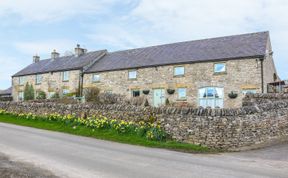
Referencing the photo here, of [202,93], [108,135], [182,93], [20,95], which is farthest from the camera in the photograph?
[20,95]

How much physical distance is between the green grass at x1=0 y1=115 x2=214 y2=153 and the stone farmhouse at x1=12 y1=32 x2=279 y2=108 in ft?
38.2

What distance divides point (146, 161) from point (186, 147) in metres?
3.79

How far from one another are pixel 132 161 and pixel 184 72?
1932 cm

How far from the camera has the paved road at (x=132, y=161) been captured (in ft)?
26.5

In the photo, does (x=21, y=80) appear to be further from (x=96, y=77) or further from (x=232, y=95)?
(x=232, y=95)

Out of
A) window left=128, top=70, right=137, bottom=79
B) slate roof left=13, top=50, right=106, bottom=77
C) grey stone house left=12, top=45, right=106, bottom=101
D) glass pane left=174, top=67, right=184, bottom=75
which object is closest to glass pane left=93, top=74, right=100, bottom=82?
grey stone house left=12, top=45, right=106, bottom=101

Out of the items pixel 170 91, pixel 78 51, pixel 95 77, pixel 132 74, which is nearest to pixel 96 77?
pixel 95 77

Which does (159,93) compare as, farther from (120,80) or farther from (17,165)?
(17,165)

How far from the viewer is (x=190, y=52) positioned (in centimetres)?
2941

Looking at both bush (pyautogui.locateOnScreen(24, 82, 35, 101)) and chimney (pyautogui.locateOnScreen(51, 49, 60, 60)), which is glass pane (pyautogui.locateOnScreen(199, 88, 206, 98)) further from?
chimney (pyautogui.locateOnScreen(51, 49, 60, 60))

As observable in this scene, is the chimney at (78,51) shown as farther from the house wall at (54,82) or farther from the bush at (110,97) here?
the bush at (110,97)

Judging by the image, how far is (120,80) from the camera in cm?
3216

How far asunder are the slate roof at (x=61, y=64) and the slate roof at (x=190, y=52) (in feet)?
6.33

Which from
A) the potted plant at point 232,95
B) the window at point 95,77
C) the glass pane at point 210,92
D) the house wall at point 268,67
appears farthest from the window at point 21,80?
the house wall at point 268,67
